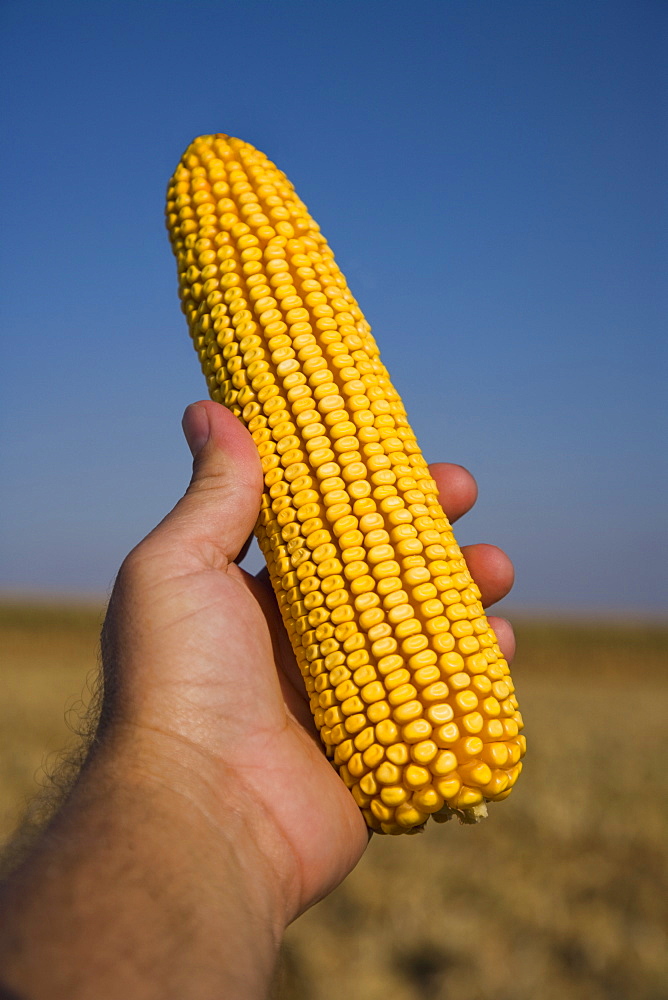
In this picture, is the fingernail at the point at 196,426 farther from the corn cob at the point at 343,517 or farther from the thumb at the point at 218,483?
the corn cob at the point at 343,517

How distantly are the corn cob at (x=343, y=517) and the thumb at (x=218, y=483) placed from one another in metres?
0.06

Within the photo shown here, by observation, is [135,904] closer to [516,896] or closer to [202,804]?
[202,804]

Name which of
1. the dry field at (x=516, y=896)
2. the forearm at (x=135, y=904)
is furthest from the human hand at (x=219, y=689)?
the dry field at (x=516, y=896)

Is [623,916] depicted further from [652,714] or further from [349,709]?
[652,714]

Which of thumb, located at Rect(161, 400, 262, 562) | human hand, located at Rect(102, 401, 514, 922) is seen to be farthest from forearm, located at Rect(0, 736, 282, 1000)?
thumb, located at Rect(161, 400, 262, 562)

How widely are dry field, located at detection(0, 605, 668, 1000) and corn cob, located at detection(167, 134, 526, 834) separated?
3.08 feet

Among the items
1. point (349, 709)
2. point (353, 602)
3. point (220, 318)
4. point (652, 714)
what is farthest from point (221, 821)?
point (652, 714)

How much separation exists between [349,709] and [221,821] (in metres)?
0.57

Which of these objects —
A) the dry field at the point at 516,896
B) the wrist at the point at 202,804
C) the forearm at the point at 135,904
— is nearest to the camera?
the forearm at the point at 135,904

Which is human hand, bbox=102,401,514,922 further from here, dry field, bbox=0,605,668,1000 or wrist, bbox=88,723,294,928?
dry field, bbox=0,605,668,1000

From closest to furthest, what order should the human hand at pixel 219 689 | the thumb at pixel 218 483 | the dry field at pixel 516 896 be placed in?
the human hand at pixel 219 689 < the thumb at pixel 218 483 < the dry field at pixel 516 896

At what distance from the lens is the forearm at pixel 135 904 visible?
1882 mm

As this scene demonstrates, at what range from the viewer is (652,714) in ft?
58.7

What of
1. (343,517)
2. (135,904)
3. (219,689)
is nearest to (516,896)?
(219,689)
